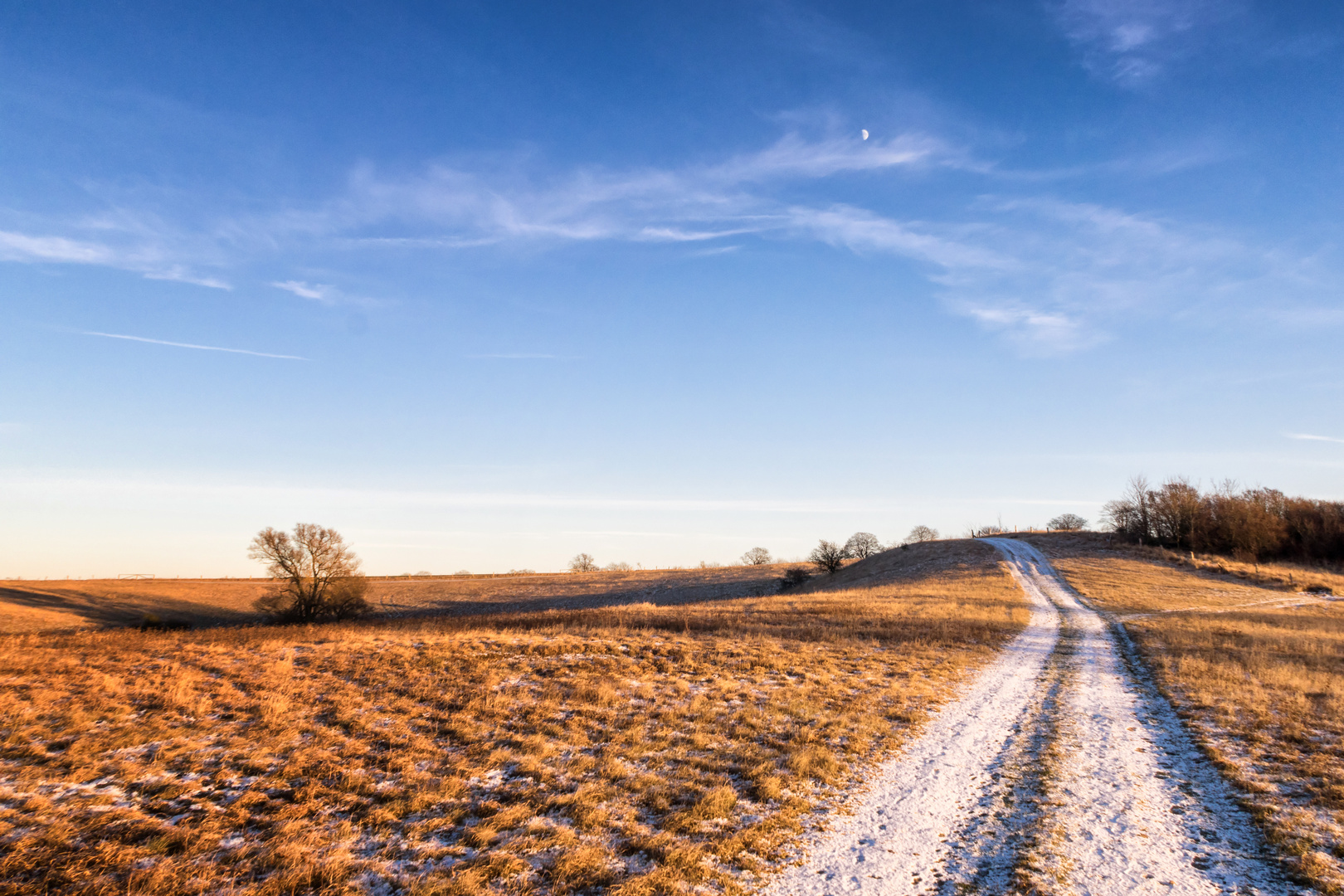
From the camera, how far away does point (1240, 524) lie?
70.0m

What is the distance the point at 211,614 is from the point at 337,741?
216ft

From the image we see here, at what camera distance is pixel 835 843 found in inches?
324

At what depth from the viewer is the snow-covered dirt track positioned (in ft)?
24.4

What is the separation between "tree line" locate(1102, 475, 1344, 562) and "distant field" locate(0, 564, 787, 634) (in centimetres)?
4491

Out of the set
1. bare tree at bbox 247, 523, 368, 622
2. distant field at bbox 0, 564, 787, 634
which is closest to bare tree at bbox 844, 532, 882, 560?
distant field at bbox 0, 564, 787, 634

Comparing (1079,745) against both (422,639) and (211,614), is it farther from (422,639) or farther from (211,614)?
(211,614)

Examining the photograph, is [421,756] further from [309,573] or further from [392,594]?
[392,594]

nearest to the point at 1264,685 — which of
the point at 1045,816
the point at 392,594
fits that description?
the point at 1045,816

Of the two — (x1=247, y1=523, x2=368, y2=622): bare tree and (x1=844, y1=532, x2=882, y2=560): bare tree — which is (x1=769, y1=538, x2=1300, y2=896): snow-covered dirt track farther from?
(x1=844, y1=532, x2=882, y2=560): bare tree

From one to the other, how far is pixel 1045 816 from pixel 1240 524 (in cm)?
8475

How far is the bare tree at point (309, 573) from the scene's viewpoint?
44.6 meters

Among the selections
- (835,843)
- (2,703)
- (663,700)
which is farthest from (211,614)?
(835,843)

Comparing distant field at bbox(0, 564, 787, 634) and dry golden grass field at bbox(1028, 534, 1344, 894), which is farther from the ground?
dry golden grass field at bbox(1028, 534, 1344, 894)

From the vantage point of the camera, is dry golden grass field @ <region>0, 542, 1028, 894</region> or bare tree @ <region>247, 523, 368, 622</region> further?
bare tree @ <region>247, 523, 368, 622</region>
